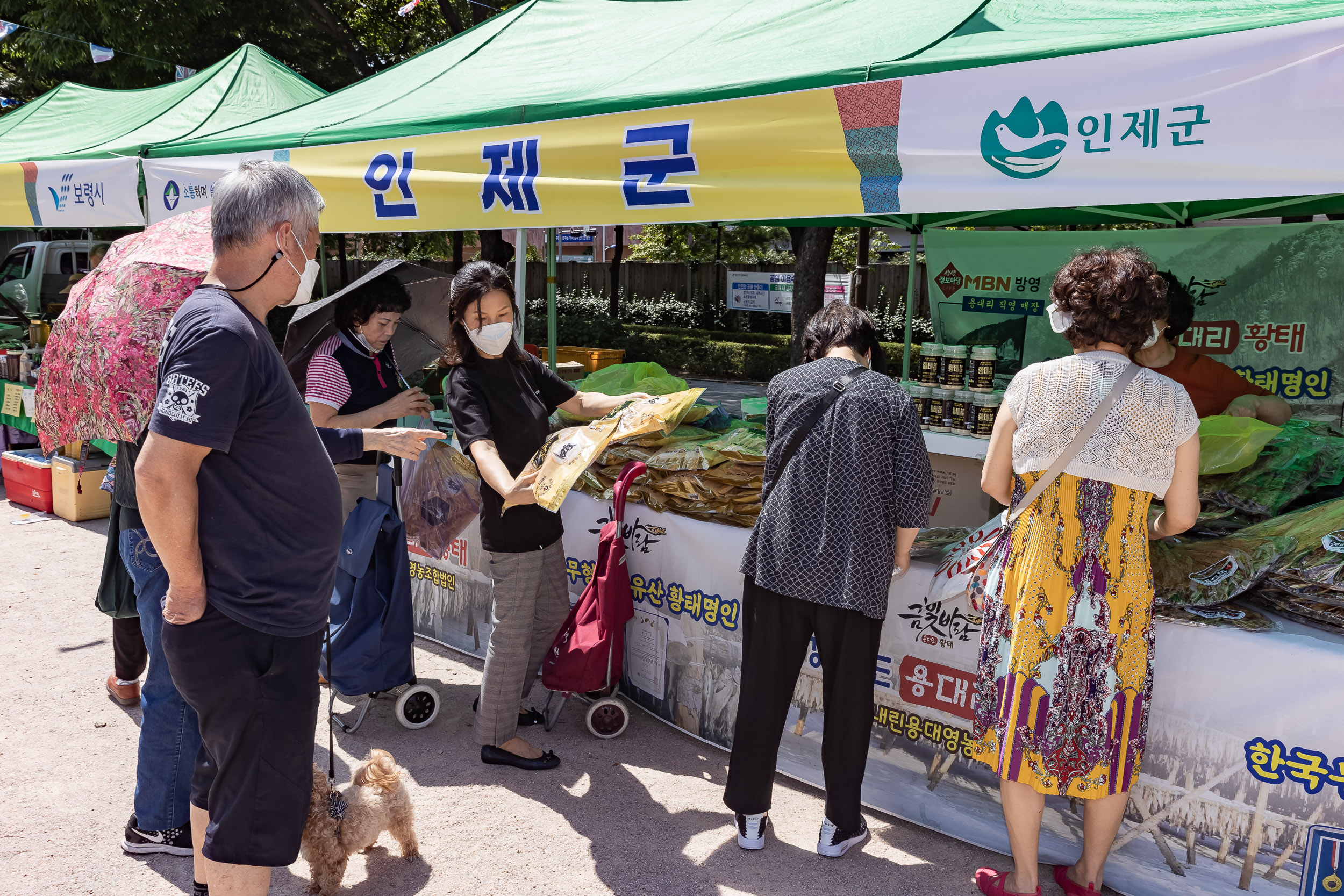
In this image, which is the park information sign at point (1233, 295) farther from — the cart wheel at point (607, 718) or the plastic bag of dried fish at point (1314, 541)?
the cart wheel at point (607, 718)

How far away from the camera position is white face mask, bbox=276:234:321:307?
2.07m

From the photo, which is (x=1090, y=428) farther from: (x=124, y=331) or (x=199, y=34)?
(x=199, y=34)

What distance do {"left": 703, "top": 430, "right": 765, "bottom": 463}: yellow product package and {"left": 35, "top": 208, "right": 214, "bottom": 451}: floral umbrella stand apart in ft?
6.00

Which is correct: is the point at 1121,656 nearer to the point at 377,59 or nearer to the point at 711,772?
the point at 711,772

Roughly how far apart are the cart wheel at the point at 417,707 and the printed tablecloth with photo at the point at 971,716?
29.3 inches

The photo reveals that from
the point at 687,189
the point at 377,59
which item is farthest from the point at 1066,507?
the point at 377,59

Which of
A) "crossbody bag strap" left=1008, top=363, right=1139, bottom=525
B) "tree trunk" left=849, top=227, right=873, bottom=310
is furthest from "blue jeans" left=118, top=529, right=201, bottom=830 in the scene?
"tree trunk" left=849, top=227, right=873, bottom=310

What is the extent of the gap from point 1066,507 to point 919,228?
16.1 ft

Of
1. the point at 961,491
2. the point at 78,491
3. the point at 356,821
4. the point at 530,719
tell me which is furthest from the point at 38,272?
the point at 961,491

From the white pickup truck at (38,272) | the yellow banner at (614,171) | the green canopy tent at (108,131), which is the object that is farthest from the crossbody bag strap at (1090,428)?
the white pickup truck at (38,272)

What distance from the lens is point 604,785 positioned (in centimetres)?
337

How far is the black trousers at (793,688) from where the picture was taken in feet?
8.97

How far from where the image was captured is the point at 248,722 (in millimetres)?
2031

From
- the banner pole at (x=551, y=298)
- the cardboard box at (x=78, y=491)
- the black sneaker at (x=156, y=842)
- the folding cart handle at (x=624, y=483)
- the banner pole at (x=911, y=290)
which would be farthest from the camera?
the banner pole at (x=911, y=290)
